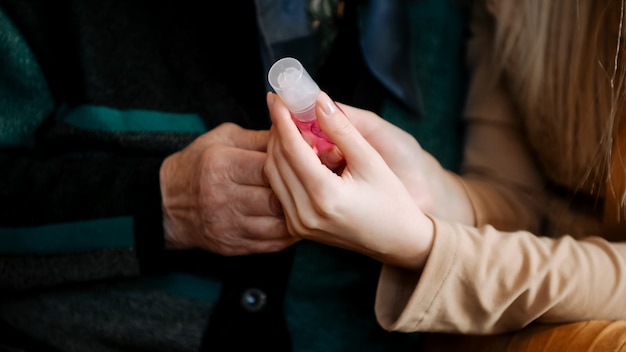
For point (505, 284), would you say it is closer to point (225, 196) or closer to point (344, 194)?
point (344, 194)

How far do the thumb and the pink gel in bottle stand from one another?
2 centimetres

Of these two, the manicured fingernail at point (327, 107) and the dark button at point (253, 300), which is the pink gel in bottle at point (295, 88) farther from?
the dark button at point (253, 300)

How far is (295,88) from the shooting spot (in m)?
0.63

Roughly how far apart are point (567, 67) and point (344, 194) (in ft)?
1.43

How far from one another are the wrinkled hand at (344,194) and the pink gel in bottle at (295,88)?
0.05 ft

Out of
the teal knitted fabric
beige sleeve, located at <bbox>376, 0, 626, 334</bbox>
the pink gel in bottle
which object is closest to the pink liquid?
the pink gel in bottle

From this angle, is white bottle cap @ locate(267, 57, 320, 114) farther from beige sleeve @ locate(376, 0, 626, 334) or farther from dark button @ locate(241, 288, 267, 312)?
dark button @ locate(241, 288, 267, 312)

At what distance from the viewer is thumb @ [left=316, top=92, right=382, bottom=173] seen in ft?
2.03

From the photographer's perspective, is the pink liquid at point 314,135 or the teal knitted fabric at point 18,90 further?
the teal knitted fabric at point 18,90

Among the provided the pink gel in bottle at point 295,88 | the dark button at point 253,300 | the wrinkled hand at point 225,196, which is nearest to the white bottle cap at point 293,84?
the pink gel in bottle at point 295,88

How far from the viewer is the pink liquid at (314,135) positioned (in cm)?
66

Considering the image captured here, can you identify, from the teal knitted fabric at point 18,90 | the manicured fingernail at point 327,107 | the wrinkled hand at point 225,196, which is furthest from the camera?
the teal knitted fabric at point 18,90

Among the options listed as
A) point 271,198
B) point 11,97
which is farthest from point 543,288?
point 11,97

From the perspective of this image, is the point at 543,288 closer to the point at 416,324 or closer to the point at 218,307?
the point at 416,324
